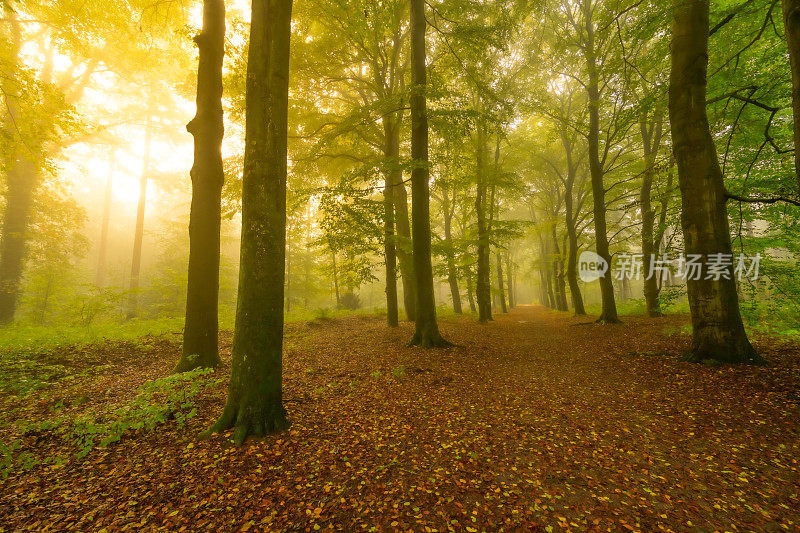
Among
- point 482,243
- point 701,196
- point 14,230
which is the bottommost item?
point 701,196

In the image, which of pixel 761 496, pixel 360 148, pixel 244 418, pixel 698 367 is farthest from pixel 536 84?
pixel 244 418

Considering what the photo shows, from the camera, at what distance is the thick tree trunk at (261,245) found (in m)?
4.16

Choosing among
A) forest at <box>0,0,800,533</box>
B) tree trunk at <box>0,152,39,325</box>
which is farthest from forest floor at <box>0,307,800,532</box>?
A: tree trunk at <box>0,152,39,325</box>

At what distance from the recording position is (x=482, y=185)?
14.4 metres

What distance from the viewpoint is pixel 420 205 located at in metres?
9.05

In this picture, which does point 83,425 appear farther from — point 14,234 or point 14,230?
point 14,230

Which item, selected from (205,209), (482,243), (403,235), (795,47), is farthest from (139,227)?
(795,47)

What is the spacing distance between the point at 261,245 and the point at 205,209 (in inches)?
151

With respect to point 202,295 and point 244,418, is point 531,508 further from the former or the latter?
point 202,295

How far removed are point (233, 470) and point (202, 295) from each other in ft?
15.2

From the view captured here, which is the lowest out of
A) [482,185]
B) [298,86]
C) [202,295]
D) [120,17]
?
[202,295]

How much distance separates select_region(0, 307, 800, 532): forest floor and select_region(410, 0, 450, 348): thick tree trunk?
2.30m

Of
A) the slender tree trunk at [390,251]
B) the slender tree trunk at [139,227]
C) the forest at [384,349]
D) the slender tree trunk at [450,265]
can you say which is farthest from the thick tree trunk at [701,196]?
the slender tree trunk at [139,227]

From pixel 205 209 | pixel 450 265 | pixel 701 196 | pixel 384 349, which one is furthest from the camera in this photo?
pixel 450 265
